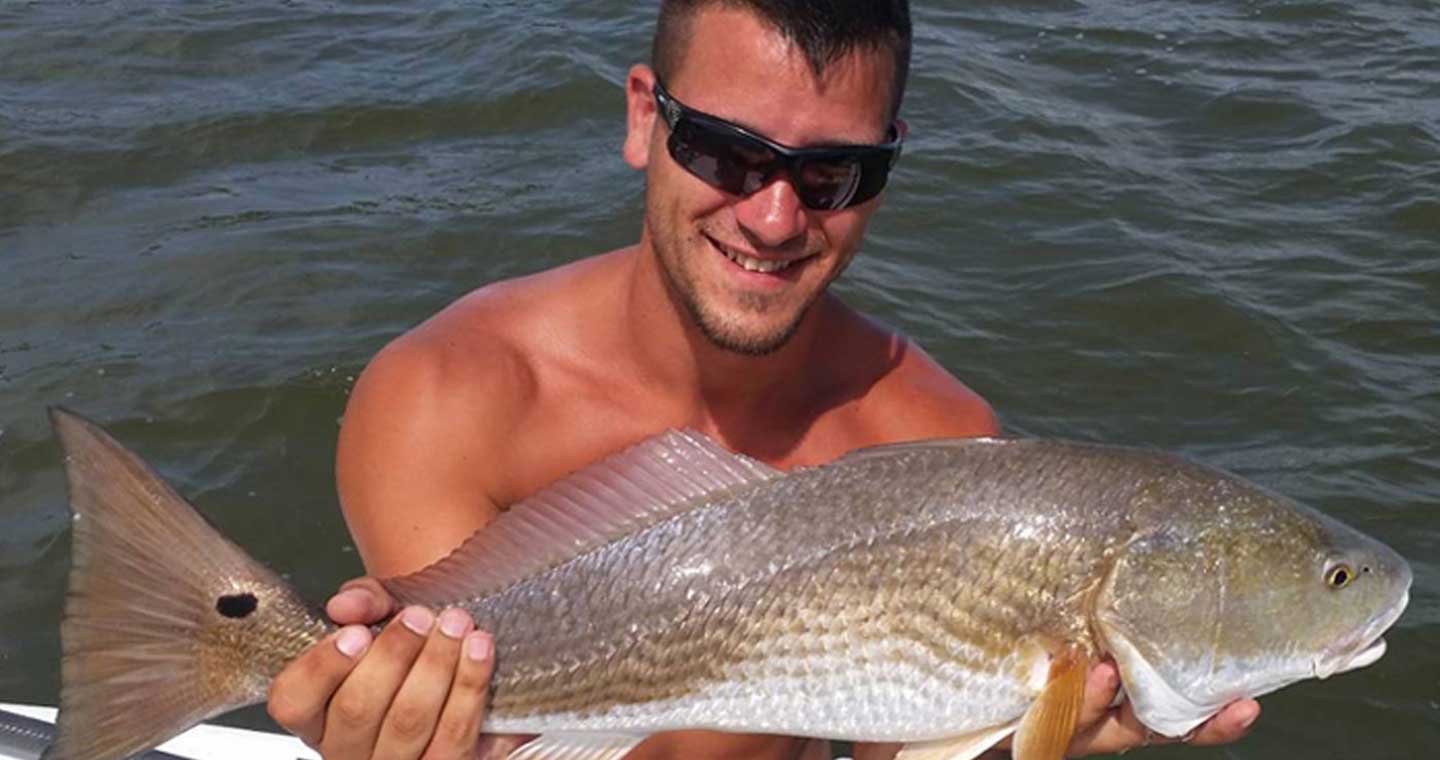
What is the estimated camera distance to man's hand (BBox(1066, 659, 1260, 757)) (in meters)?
2.99

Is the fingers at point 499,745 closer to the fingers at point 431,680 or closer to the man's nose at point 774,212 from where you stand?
the fingers at point 431,680

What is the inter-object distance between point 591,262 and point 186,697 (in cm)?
158

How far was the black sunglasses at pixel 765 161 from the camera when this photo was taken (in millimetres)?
3314

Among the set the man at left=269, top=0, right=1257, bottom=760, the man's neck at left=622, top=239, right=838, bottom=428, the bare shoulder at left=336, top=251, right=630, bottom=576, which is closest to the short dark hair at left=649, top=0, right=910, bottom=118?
the man at left=269, top=0, right=1257, bottom=760

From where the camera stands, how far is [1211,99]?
10250mm

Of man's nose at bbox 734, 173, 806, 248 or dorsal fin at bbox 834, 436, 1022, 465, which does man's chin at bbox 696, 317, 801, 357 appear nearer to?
man's nose at bbox 734, 173, 806, 248

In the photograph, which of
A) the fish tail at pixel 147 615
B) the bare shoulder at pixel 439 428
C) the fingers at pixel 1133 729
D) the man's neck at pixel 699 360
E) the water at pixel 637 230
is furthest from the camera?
the water at pixel 637 230

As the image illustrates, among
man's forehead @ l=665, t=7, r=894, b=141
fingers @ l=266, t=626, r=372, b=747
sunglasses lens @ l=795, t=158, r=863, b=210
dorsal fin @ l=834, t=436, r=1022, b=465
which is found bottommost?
fingers @ l=266, t=626, r=372, b=747

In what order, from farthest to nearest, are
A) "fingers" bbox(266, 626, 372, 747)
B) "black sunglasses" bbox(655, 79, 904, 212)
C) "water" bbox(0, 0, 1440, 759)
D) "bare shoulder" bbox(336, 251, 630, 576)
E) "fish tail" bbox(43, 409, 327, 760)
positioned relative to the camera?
"water" bbox(0, 0, 1440, 759) < "bare shoulder" bbox(336, 251, 630, 576) < "black sunglasses" bbox(655, 79, 904, 212) < "fingers" bbox(266, 626, 372, 747) < "fish tail" bbox(43, 409, 327, 760)

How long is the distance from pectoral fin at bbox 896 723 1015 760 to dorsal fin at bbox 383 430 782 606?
0.57 m

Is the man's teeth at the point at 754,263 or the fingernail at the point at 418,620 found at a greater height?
the man's teeth at the point at 754,263

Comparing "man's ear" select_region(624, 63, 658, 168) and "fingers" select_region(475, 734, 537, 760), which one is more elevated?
"man's ear" select_region(624, 63, 658, 168)

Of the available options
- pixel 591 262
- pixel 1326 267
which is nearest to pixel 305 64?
pixel 1326 267

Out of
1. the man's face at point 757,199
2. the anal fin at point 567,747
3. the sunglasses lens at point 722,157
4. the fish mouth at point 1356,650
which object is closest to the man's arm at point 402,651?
the anal fin at point 567,747
